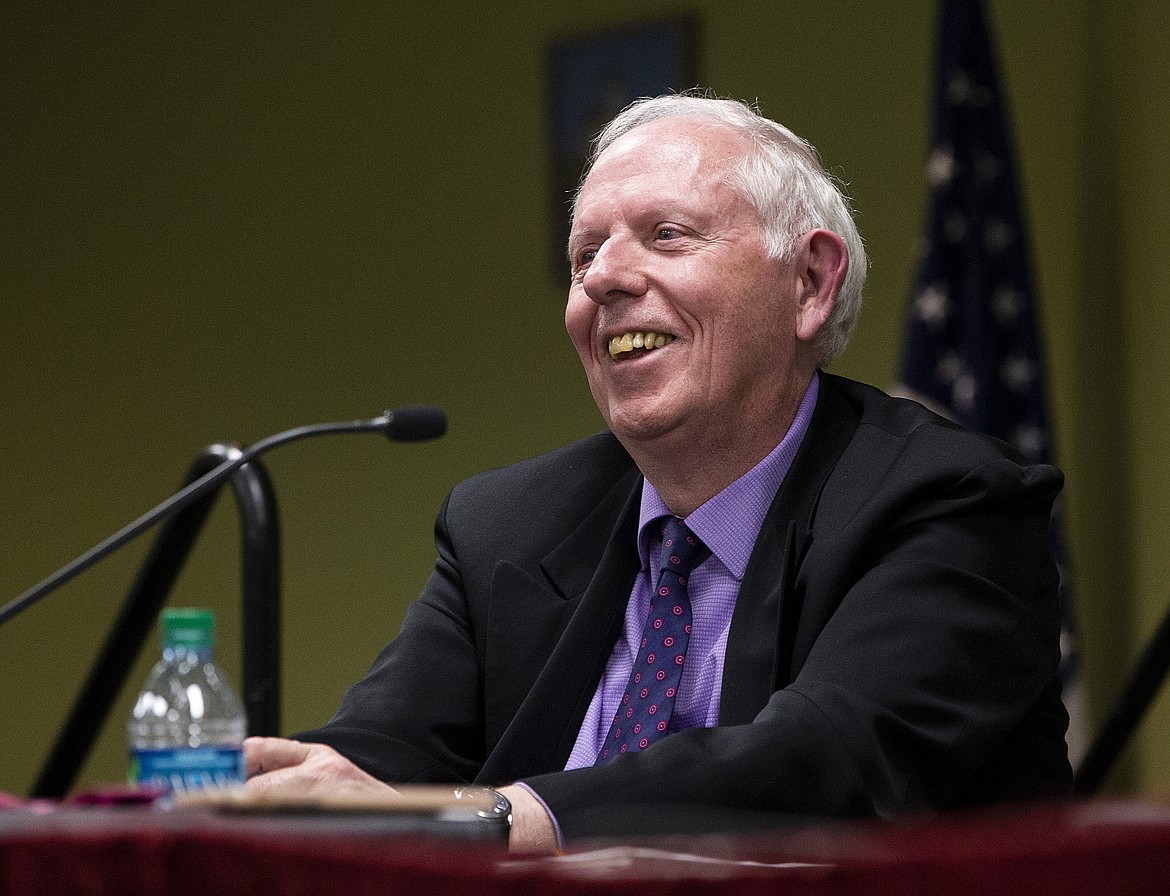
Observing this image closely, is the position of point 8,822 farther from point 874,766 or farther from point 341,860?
point 874,766

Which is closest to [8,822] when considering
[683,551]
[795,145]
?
[683,551]

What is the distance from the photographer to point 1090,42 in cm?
366

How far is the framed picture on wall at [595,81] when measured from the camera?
4340 millimetres

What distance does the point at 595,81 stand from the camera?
452 centimetres

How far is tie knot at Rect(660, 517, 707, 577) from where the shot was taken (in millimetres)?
1958

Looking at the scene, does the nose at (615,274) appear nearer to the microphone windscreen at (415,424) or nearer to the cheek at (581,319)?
the cheek at (581,319)

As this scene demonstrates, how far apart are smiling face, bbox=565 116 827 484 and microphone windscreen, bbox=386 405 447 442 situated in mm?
225

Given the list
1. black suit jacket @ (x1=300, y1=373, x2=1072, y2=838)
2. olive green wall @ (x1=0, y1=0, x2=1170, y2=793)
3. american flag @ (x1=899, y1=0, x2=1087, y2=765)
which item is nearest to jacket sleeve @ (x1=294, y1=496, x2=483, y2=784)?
black suit jacket @ (x1=300, y1=373, x2=1072, y2=838)

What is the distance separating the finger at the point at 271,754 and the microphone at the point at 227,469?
11.7 inches

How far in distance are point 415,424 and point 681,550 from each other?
0.37 metres

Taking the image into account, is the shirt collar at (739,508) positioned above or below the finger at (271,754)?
above

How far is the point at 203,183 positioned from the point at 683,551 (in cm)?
382

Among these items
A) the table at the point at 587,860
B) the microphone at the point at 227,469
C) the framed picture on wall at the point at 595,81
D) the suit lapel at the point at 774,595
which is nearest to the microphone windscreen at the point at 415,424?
the microphone at the point at 227,469

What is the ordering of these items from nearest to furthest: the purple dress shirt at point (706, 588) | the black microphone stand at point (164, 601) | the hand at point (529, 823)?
the hand at point (529, 823) < the purple dress shirt at point (706, 588) < the black microphone stand at point (164, 601)
